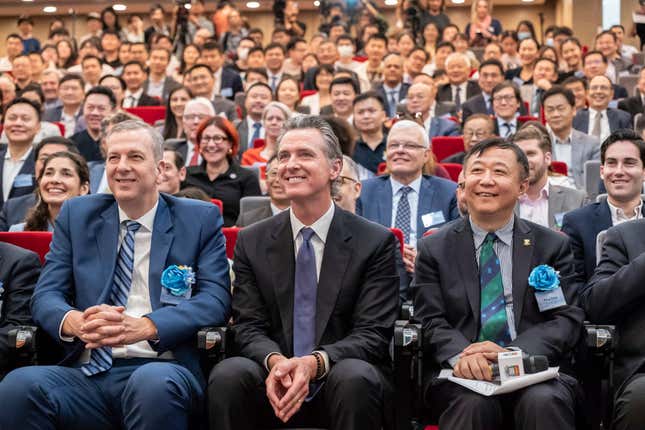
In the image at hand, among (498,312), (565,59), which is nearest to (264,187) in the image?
(498,312)

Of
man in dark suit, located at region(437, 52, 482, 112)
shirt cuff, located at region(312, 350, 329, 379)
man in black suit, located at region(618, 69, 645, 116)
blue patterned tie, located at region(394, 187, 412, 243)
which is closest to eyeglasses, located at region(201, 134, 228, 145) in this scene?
blue patterned tie, located at region(394, 187, 412, 243)

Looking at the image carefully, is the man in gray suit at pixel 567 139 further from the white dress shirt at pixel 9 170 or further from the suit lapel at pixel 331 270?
the suit lapel at pixel 331 270

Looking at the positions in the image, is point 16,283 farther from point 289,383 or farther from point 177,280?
point 289,383

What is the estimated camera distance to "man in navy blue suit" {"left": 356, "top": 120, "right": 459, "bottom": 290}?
4.27 meters

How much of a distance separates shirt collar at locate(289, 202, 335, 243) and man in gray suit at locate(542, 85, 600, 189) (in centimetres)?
340

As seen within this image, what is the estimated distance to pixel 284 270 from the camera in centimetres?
282

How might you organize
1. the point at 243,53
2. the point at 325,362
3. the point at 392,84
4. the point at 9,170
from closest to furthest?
the point at 325,362, the point at 9,170, the point at 392,84, the point at 243,53

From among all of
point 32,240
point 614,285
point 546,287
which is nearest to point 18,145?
point 32,240

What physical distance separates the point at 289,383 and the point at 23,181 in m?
3.24

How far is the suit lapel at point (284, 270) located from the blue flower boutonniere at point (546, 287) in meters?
0.71

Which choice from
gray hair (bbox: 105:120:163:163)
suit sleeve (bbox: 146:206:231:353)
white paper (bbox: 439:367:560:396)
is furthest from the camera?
gray hair (bbox: 105:120:163:163)

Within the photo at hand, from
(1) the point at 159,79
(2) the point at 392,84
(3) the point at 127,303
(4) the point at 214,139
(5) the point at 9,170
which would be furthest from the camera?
(1) the point at 159,79

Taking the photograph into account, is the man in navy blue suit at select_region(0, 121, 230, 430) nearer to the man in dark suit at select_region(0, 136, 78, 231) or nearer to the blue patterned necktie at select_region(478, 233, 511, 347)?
the blue patterned necktie at select_region(478, 233, 511, 347)

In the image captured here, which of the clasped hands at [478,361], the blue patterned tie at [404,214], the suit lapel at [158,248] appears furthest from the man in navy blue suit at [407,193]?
the clasped hands at [478,361]
